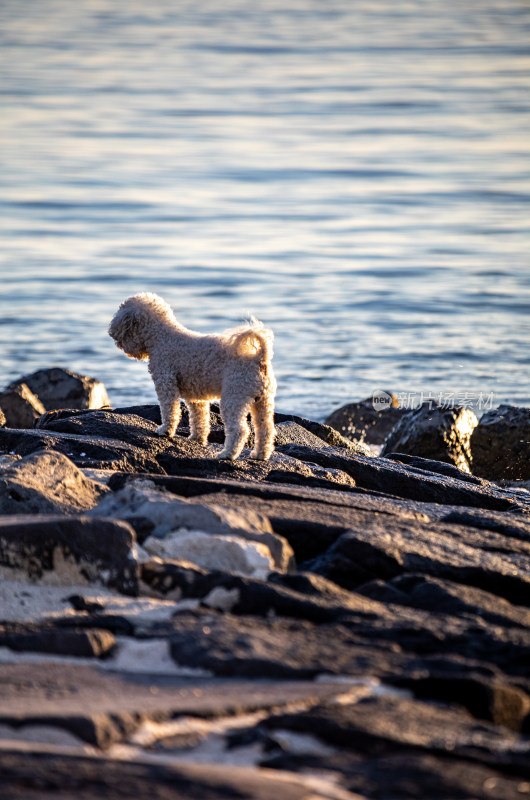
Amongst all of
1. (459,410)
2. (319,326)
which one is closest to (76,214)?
(319,326)

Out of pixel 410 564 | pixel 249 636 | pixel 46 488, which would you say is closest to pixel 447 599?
pixel 410 564

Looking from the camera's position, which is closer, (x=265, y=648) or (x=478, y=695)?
(x=478, y=695)

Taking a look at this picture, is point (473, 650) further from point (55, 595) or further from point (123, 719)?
point (55, 595)

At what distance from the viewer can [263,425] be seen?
7.86m

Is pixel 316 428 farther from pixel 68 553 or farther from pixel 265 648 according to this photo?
pixel 265 648

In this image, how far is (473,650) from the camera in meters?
4.72

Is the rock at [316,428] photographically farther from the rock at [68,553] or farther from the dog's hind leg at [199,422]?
the rock at [68,553]

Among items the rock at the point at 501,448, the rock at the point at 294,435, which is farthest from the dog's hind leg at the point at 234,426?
the rock at the point at 501,448

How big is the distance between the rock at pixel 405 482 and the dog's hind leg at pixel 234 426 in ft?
3.90

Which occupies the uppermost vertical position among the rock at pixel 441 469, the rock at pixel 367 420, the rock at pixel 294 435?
the rock at pixel 294 435

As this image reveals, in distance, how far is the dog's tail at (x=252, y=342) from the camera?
7.42 m

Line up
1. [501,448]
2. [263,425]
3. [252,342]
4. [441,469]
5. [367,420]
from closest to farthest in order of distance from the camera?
1. [252,342]
2. [263,425]
3. [441,469]
4. [501,448]
5. [367,420]

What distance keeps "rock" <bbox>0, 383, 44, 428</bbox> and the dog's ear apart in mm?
5573

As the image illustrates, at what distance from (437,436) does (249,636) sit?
24.8ft
